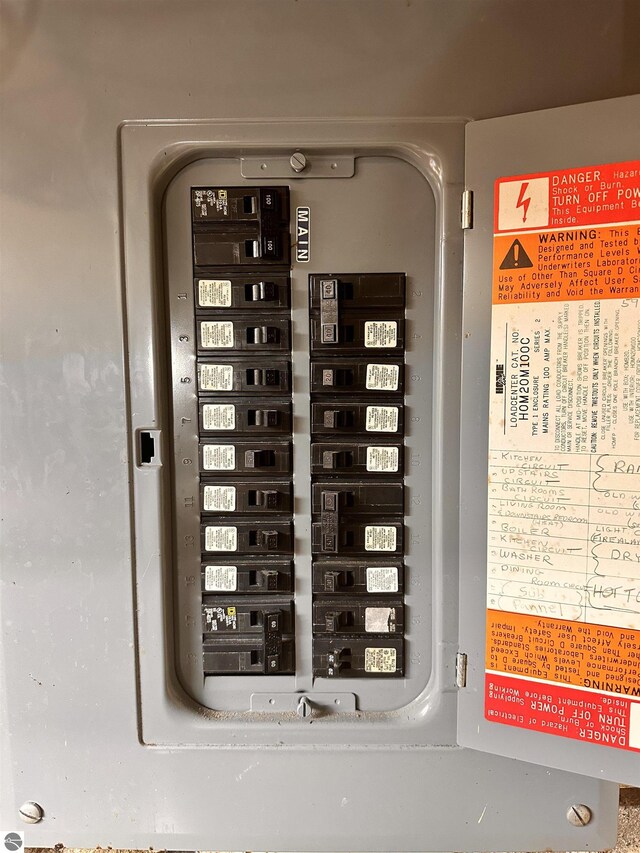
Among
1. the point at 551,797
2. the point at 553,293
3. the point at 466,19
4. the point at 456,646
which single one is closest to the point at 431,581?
the point at 456,646

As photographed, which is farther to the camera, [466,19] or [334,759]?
[334,759]

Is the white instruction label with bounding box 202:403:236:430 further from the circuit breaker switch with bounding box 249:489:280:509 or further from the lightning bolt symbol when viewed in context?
the lightning bolt symbol

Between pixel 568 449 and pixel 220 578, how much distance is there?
802 millimetres

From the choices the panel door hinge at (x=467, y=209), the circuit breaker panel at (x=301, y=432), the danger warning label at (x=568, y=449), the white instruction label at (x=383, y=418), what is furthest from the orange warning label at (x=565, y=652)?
the panel door hinge at (x=467, y=209)

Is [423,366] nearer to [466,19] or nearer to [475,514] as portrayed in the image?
[475,514]

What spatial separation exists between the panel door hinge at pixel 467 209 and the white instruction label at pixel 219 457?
0.69 meters

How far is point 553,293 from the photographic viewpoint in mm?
983

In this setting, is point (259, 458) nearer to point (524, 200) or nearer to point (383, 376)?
point (383, 376)

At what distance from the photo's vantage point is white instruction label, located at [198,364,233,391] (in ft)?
3.70

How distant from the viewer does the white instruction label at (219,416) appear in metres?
1.13

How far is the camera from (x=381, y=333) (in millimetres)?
1110

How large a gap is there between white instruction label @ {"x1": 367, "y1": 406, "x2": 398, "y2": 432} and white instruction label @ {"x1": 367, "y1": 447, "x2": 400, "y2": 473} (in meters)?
0.05

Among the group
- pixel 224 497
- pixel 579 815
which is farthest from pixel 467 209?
pixel 579 815

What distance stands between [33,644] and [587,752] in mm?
1215
